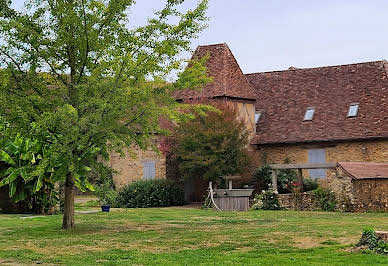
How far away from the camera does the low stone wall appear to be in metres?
26.3

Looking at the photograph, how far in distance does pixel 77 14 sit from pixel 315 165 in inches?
519

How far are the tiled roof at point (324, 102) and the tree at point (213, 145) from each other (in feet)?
15.6

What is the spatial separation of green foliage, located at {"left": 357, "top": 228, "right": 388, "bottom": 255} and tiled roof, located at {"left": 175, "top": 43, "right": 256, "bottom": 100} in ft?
63.6

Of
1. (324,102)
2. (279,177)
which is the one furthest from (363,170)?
(324,102)

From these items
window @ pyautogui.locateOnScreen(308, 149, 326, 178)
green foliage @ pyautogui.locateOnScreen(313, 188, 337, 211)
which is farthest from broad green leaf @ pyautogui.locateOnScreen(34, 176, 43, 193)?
window @ pyautogui.locateOnScreen(308, 149, 326, 178)

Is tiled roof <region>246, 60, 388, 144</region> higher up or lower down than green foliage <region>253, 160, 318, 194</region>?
higher up

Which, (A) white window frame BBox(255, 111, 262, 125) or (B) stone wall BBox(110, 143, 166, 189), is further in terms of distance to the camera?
(A) white window frame BBox(255, 111, 262, 125)

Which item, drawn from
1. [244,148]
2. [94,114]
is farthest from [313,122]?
[94,114]

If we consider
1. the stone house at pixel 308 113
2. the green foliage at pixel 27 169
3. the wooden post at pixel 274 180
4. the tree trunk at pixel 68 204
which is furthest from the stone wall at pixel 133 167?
the green foliage at pixel 27 169

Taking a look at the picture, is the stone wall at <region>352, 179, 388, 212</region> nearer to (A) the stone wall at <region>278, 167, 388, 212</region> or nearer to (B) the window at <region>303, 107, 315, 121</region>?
(A) the stone wall at <region>278, 167, 388, 212</region>

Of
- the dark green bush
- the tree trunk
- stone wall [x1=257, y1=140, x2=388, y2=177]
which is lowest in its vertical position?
the tree trunk

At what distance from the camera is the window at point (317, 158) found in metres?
31.8

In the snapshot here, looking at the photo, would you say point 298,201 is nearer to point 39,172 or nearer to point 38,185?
point 39,172

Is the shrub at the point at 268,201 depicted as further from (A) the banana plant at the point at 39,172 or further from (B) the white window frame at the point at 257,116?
(A) the banana plant at the point at 39,172
